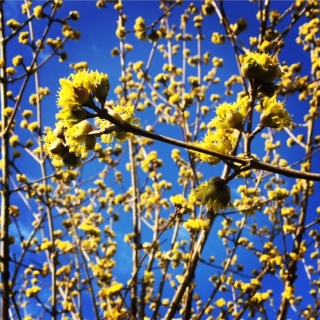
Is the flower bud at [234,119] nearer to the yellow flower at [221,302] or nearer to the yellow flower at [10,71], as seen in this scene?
the yellow flower at [221,302]

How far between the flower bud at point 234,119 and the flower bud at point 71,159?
2.43ft

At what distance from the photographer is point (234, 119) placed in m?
1.78

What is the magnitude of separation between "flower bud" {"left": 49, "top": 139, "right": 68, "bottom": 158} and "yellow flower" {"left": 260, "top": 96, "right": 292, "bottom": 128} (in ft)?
3.13

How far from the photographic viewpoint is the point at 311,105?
240 inches

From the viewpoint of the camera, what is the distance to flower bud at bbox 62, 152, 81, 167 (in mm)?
1803

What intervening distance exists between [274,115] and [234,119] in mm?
212

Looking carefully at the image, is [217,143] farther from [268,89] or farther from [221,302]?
[221,302]

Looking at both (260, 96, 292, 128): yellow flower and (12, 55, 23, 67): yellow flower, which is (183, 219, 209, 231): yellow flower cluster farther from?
(12, 55, 23, 67): yellow flower

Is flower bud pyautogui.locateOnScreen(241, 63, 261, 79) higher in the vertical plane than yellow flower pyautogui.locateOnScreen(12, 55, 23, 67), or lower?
lower

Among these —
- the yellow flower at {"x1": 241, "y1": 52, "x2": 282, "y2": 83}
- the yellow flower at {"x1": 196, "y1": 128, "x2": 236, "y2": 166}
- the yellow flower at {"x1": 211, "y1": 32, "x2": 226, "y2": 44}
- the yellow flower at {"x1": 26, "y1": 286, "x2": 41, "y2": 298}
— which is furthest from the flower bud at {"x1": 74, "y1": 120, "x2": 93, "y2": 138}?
the yellow flower at {"x1": 211, "y1": 32, "x2": 226, "y2": 44}

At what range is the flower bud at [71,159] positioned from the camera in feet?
5.92

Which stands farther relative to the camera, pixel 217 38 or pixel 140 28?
pixel 140 28

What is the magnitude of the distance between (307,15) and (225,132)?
4.54m

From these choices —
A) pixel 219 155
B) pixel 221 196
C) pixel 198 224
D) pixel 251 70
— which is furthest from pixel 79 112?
pixel 198 224
